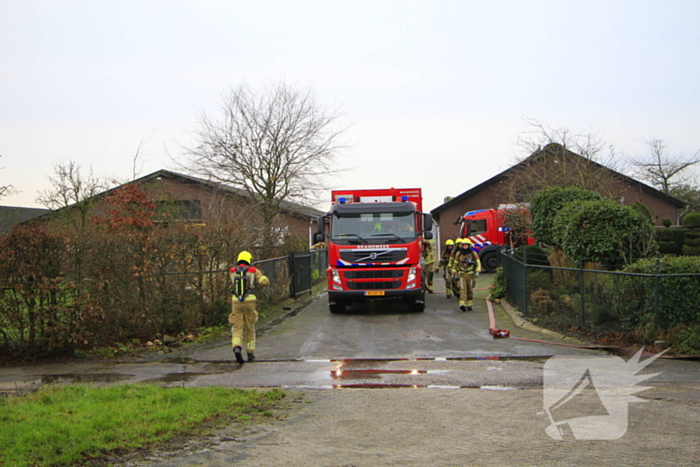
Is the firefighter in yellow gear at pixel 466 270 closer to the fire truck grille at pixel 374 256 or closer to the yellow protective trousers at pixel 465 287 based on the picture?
the yellow protective trousers at pixel 465 287

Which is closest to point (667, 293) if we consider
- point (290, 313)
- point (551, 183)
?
point (290, 313)

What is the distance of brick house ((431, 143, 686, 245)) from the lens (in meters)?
24.9

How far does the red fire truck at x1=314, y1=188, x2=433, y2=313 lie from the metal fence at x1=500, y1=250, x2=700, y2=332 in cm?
260

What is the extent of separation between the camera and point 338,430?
6102mm

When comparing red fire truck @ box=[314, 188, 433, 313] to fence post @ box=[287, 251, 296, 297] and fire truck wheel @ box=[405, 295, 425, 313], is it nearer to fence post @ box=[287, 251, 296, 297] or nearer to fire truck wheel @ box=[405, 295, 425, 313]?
fire truck wheel @ box=[405, 295, 425, 313]

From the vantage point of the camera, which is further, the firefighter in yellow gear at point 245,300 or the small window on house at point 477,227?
the small window on house at point 477,227

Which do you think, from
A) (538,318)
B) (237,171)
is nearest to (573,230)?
(538,318)

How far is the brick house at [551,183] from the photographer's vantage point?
24938 mm

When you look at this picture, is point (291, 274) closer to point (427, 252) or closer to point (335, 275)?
point (335, 275)

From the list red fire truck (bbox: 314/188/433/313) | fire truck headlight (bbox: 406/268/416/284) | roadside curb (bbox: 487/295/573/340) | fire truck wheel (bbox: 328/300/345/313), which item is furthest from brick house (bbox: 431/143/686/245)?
fire truck wheel (bbox: 328/300/345/313)

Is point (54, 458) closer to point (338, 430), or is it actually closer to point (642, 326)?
point (338, 430)

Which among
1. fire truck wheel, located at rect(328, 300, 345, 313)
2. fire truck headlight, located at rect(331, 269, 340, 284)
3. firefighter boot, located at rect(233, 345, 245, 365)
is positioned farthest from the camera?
fire truck wheel, located at rect(328, 300, 345, 313)

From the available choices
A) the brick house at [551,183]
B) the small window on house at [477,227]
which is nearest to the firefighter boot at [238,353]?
the brick house at [551,183]

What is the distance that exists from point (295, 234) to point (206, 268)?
1098cm
